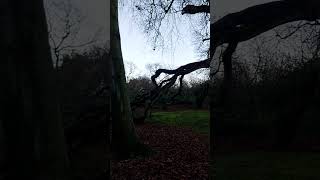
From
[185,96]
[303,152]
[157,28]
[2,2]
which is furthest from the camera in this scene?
[157,28]

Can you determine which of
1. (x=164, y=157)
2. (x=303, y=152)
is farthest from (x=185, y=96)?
(x=303, y=152)

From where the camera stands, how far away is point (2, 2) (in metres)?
2.72

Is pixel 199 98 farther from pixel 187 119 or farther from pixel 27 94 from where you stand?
pixel 27 94

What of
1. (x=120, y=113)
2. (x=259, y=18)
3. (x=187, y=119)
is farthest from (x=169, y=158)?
(x=259, y=18)

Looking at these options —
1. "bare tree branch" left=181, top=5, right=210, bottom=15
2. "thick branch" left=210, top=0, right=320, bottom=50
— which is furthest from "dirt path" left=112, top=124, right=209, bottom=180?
"bare tree branch" left=181, top=5, right=210, bottom=15

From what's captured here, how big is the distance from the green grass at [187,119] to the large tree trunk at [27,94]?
1.77 m

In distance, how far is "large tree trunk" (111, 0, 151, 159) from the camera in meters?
4.76

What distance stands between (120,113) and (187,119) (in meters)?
1.00

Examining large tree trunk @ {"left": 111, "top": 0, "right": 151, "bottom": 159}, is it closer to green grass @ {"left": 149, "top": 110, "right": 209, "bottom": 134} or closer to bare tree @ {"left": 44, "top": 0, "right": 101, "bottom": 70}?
green grass @ {"left": 149, "top": 110, "right": 209, "bottom": 134}

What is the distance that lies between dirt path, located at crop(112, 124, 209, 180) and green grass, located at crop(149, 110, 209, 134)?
0.07 m

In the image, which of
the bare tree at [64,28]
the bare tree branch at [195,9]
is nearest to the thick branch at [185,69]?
the bare tree branch at [195,9]

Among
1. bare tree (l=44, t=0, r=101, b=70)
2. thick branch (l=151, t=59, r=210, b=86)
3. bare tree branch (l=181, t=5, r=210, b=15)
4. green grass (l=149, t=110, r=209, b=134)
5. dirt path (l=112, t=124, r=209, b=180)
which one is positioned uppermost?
bare tree branch (l=181, t=5, r=210, b=15)

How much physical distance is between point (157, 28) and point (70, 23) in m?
1.60

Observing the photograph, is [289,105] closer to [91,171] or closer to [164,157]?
[164,157]
